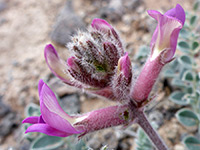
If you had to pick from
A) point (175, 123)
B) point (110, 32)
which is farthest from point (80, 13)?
point (110, 32)

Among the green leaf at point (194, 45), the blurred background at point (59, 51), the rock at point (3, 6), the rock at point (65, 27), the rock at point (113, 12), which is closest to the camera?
the green leaf at point (194, 45)

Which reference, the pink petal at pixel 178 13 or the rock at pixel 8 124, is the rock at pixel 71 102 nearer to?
the rock at pixel 8 124

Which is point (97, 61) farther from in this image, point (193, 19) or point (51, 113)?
point (193, 19)

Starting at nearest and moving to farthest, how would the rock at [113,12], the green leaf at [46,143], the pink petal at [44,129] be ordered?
the pink petal at [44,129] < the green leaf at [46,143] < the rock at [113,12]

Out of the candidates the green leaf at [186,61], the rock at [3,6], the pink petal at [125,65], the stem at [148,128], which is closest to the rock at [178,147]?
the green leaf at [186,61]

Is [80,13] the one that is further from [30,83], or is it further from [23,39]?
[30,83]
